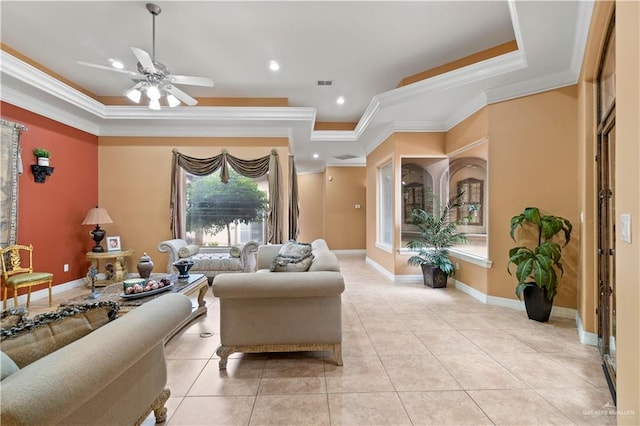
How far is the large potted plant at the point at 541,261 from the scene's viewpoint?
10.5 feet

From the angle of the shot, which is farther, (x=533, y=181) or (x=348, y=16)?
(x=533, y=181)

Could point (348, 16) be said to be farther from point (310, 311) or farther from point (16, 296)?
point (16, 296)

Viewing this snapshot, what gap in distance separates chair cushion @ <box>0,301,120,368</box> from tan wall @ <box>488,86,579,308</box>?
4262 mm

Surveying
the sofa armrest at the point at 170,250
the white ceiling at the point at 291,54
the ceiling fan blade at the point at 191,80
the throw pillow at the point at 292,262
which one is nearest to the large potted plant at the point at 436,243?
the white ceiling at the point at 291,54

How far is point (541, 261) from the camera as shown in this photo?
10.5 ft

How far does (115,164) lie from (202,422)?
5343 millimetres

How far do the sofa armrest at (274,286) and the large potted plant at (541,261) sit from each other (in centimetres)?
235

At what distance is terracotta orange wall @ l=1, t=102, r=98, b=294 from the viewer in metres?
4.17

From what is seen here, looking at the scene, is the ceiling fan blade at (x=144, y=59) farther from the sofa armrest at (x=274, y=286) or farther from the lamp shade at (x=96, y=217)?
the lamp shade at (x=96, y=217)

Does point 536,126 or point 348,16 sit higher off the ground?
point 348,16

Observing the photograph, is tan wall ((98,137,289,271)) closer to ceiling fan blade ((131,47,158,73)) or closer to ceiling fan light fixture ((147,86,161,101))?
ceiling fan light fixture ((147,86,161,101))

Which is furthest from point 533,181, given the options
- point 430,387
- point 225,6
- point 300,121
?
point 225,6

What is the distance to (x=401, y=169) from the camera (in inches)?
217
